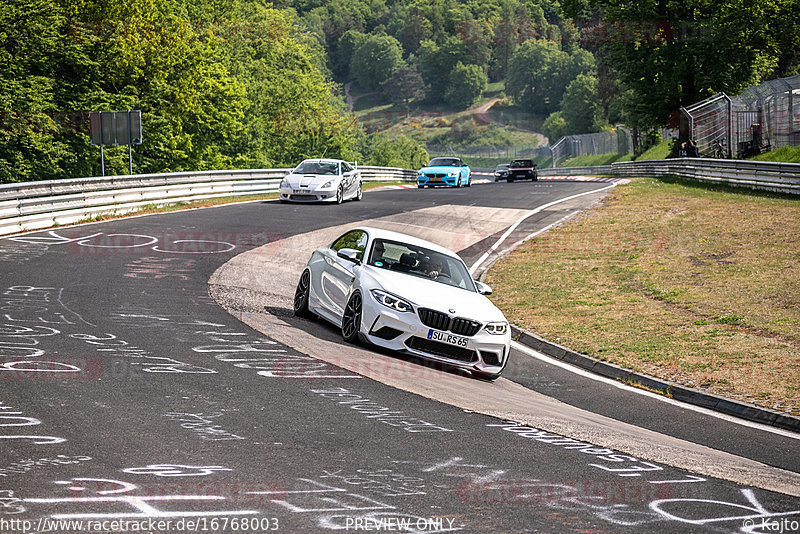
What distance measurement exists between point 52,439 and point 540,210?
2573 cm

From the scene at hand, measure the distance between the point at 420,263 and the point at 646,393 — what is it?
3.40m

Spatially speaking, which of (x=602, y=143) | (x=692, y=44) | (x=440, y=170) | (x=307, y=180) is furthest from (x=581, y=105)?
(x=307, y=180)

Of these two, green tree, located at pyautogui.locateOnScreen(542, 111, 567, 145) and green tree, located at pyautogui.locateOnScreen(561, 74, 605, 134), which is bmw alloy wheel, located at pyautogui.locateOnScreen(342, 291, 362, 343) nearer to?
green tree, located at pyautogui.locateOnScreen(561, 74, 605, 134)

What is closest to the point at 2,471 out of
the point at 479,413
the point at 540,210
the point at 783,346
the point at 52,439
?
the point at 52,439

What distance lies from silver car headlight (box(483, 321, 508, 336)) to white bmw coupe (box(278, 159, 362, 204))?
19991 mm

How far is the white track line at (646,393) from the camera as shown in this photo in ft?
31.0

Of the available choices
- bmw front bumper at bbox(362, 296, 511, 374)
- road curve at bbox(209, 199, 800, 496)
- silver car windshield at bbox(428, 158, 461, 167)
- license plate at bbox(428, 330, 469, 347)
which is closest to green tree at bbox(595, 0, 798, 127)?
silver car windshield at bbox(428, 158, 461, 167)

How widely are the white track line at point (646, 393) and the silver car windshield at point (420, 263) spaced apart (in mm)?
1666

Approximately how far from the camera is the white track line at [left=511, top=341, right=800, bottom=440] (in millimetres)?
9453

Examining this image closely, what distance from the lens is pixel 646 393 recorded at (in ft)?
36.1

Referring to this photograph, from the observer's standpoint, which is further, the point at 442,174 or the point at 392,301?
the point at 442,174

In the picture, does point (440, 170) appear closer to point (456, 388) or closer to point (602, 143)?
→ point (456, 388)

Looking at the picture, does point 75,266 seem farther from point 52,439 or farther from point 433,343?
point 52,439

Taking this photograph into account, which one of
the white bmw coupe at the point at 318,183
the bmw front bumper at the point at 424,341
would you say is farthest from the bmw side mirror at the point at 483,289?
the white bmw coupe at the point at 318,183
